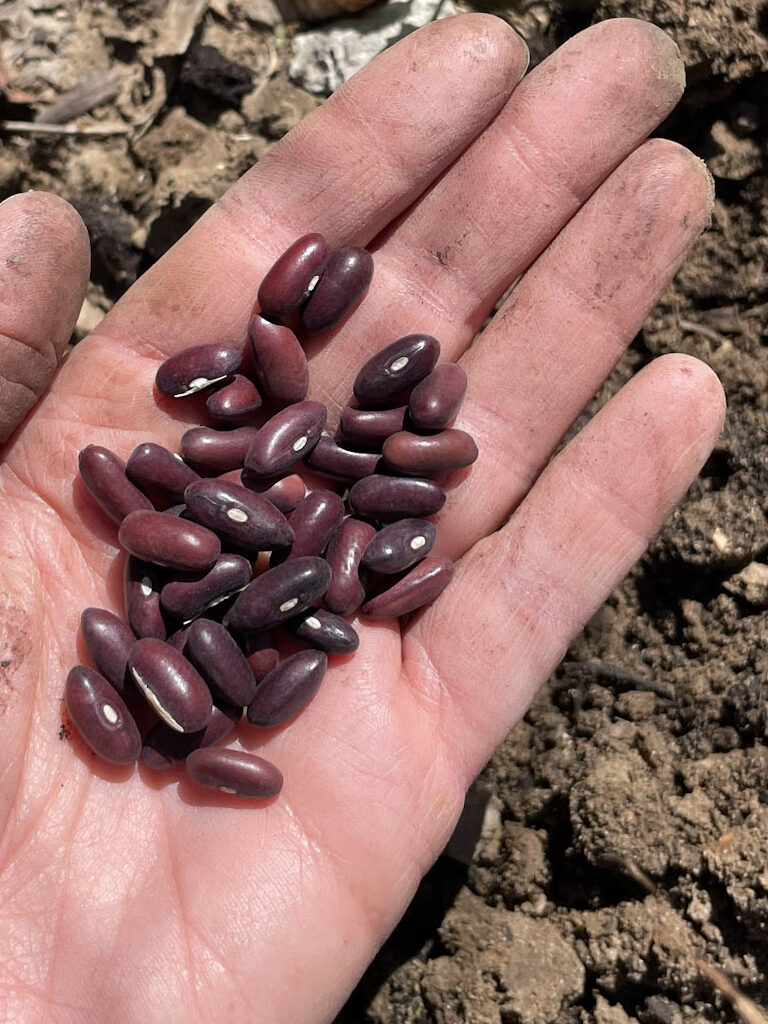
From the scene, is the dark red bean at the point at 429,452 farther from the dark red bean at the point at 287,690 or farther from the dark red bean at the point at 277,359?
the dark red bean at the point at 287,690

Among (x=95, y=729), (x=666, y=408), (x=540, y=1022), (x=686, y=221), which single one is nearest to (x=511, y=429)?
(x=666, y=408)

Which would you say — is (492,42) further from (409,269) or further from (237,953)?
(237,953)

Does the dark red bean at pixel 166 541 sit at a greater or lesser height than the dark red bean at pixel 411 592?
greater

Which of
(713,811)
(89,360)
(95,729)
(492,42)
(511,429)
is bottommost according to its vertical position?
(713,811)

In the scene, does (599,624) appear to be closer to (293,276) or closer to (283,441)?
(283,441)

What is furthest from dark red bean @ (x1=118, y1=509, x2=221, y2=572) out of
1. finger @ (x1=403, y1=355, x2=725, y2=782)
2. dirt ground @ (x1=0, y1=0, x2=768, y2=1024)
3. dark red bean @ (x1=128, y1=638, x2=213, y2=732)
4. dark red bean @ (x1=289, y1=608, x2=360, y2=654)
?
dirt ground @ (x1=0, y1=0, x2=768, y2=1024)

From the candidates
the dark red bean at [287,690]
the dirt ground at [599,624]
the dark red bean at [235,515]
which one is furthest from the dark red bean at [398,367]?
the dirt ground at [599,624]
